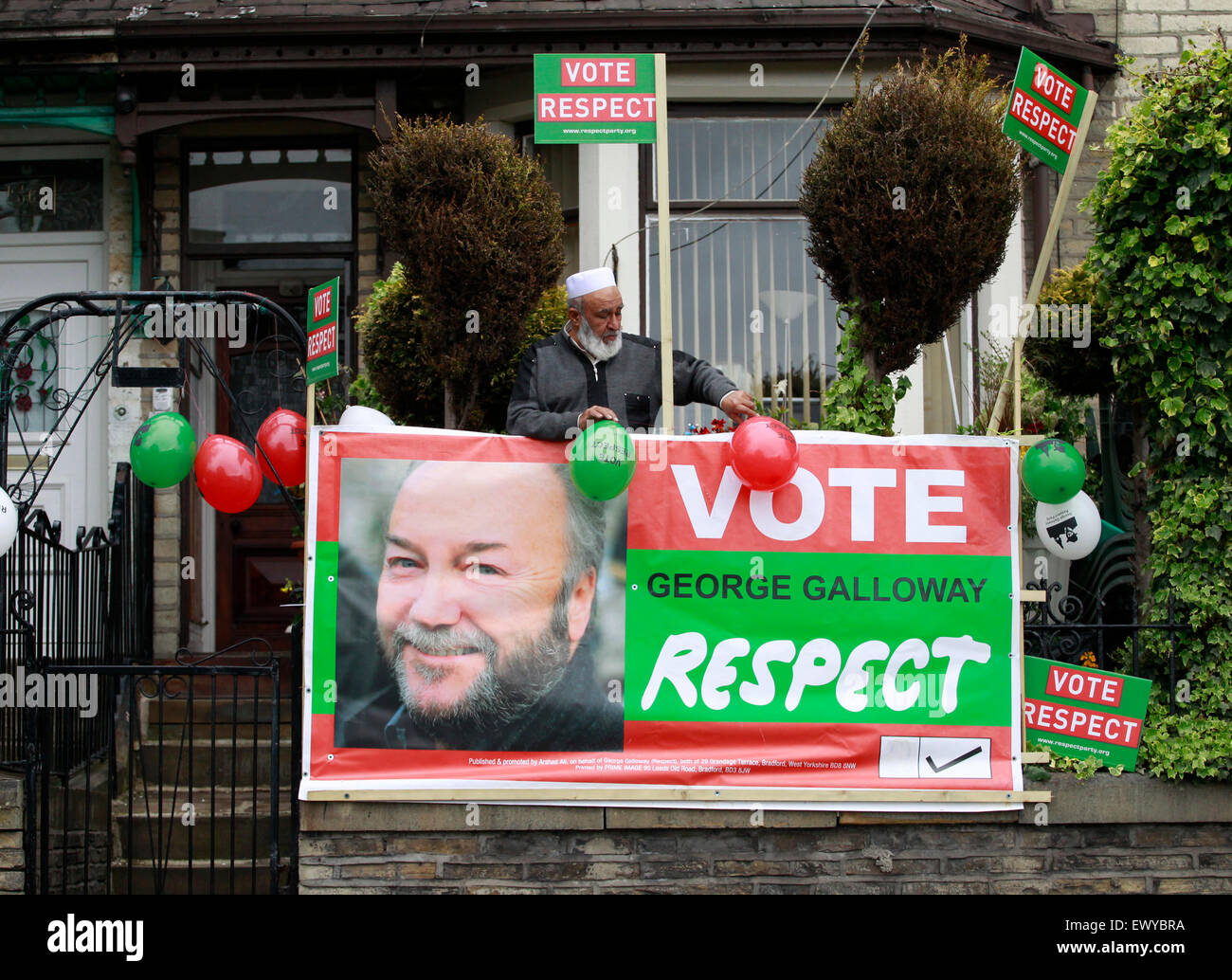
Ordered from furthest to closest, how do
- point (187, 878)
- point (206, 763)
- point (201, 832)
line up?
point (206, 763), point (201, 832), point (187, 878)

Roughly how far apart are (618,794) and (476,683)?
70 cm

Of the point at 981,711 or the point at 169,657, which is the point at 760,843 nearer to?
the point at 981,711

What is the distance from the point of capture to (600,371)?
17.2 ft

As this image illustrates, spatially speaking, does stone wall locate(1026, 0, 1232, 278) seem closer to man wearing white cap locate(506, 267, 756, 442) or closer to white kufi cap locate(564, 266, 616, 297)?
man wearing white cap locate(506, 267, 756, 442)

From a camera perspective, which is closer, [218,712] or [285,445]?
[285,445]

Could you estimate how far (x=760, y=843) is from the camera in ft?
16.0

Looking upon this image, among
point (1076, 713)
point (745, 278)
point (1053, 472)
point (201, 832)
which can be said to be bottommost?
point (201, 832)

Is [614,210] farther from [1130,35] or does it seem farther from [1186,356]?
[1130,35]

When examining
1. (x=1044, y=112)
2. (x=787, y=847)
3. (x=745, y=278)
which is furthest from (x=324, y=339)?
(x=745, y=278)

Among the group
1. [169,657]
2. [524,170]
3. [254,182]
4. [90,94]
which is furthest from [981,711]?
[90,94]

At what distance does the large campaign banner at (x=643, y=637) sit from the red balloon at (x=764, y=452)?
0.19 metres

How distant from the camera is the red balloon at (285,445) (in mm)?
5039

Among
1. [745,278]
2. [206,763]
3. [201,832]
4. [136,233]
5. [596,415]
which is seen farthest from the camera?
[136,233]

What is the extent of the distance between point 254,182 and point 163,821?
4.52 m
